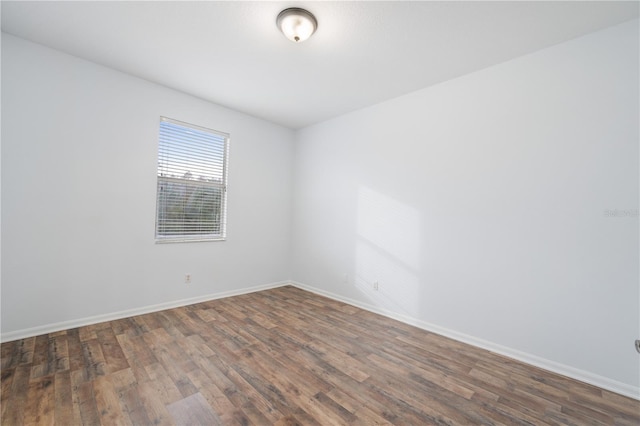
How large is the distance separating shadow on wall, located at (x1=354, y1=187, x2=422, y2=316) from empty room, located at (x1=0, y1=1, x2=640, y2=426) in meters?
0.03

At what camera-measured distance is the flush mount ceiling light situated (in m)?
2.07

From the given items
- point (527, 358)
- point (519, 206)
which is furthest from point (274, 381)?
point (519, 206)

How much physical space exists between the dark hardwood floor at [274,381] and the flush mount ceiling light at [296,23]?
2.73m

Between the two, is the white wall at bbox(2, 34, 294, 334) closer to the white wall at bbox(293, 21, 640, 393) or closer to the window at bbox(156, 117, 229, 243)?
the window at bbox(156, 117, 229, 243)

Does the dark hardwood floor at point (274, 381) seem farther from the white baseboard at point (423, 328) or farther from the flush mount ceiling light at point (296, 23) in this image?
the flush mount ceiling light at point (296, 23)

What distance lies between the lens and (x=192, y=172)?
147 inches

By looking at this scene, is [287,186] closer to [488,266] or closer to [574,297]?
[488,266]

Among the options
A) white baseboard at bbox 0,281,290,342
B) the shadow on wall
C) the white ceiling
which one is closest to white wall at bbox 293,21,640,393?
the shadow on wall

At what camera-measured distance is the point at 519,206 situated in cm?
253

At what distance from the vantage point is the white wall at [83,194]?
251cm

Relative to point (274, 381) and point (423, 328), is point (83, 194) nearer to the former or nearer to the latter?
point (274, 381)

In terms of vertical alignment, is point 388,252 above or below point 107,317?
above

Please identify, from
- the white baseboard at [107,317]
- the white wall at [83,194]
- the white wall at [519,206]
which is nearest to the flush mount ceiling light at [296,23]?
the white wall at [519,206]

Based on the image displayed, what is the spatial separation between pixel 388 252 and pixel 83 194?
11.6ft
